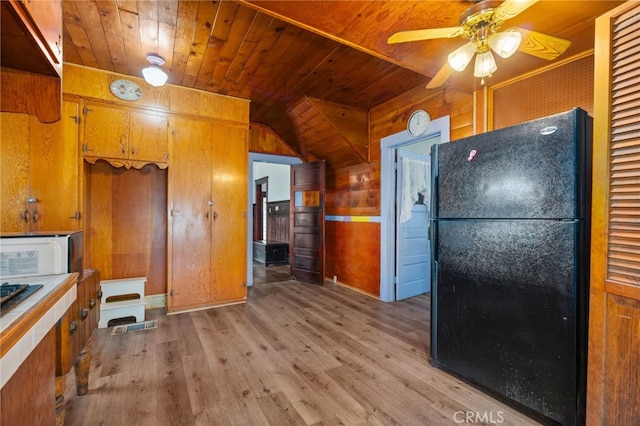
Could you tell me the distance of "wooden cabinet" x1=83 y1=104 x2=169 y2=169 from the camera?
278cm

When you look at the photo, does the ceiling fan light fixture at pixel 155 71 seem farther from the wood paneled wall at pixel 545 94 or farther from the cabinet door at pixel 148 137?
the wood paneled wall at pixel 545 94

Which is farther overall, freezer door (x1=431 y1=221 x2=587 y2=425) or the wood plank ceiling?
the wood plank ceiling

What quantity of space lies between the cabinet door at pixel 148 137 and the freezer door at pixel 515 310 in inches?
116

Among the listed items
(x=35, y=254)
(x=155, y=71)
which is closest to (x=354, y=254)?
(x=155, y=71)

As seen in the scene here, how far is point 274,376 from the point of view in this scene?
6.41 feet

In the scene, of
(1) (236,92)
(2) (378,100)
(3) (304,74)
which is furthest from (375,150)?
(1) (236,92)

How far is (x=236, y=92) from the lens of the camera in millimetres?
3348

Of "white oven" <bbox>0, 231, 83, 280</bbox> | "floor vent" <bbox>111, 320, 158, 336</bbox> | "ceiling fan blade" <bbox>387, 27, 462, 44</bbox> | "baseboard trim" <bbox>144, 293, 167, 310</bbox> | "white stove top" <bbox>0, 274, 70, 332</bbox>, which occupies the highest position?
"ceiling fan blade" <bbox>387, 27, 462, 44</bbox>

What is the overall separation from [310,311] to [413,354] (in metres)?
1.32

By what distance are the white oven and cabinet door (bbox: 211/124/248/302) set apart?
81.4 inches

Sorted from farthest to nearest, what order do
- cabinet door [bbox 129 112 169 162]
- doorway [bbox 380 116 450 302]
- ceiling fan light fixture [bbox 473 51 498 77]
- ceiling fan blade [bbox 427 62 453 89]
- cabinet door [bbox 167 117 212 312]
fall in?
doorway [bbox 380 116 450 302] < cabinet door [bbox 167 117 212 312] < cabinet door [bbox 129 112 169 162] < ceiling fan blade [bbox 427 62 453 89] < ceiling fan light fixture [bbox 473 51 498 77]

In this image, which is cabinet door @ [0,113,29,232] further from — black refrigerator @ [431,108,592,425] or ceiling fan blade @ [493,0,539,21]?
ceiling fan blade @ [493,0,539,21]

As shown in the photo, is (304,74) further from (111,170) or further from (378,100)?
(111,170)

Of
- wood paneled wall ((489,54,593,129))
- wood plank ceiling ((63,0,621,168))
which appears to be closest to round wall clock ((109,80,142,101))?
wood plank ceiling ((63,0,621,168))
